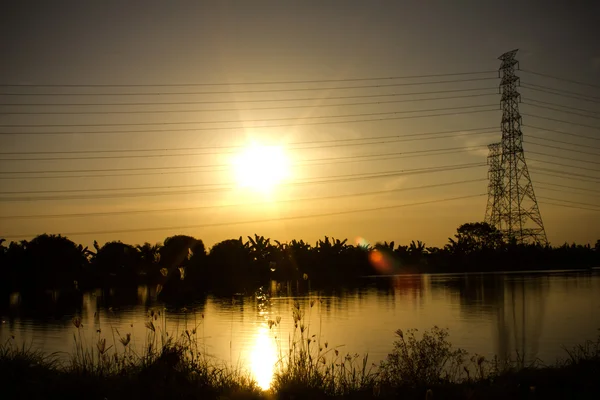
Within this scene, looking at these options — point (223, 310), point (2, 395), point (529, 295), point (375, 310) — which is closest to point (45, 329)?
point (223, 310)

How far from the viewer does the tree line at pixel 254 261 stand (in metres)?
75.3

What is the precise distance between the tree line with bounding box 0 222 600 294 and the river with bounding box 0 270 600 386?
21.0m

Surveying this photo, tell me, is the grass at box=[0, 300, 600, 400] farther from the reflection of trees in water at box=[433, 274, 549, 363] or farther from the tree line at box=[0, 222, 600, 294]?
the tree line at box=[0, 222, 600, 294]

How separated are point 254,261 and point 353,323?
7289cm

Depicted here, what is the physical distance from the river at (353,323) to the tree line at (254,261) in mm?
21044

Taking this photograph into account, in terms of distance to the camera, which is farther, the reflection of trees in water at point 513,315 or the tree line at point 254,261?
the tree line at point 254,261

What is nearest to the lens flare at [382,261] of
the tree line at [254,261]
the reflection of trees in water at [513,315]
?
the tree line at [254,261]

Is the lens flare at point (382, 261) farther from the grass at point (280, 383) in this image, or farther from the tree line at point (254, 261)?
the grass at point (280, 383)

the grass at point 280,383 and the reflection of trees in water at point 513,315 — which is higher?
the grass at point 280,383

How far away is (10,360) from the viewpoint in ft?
41.7

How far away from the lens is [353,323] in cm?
3412

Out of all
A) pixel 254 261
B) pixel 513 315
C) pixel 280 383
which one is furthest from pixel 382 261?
pixel 280 383

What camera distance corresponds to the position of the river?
73.8 feet

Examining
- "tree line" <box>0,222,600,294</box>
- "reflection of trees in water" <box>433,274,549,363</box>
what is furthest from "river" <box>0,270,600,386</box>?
"tree line" <box>0,222,600,294</box>
